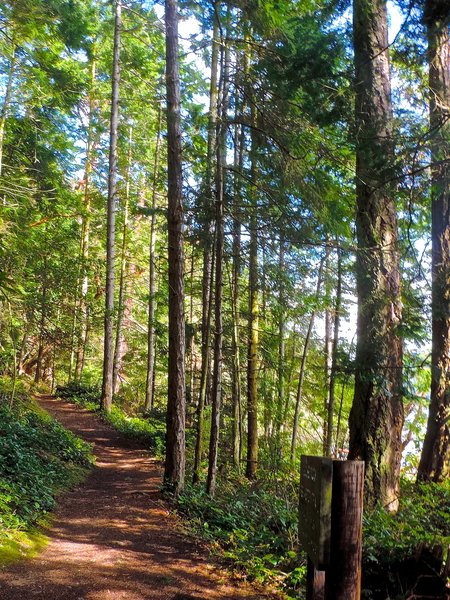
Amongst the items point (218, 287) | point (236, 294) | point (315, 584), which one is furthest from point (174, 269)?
point (315, 584)

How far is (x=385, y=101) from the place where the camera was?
682 cm

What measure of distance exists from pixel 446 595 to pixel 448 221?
226 inches

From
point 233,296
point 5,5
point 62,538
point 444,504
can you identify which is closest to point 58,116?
point 5,5

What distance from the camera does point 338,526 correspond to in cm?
259

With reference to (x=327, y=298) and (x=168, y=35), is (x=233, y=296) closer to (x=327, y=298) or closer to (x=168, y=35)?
(x=327, y=298)

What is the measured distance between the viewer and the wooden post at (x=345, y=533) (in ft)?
8.37

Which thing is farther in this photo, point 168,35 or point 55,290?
point 55,290

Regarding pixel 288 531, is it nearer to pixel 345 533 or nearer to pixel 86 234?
pixel 345 533

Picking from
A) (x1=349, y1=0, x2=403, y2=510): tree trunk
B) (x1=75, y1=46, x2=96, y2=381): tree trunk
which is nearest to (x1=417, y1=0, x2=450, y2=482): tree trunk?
(x1=349, y1=0, x2=403, y2=510): tree trunk

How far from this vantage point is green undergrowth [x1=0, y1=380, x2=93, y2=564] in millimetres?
5375

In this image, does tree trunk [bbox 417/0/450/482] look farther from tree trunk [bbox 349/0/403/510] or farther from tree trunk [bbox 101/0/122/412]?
tree trunk [bbox 101/0/122/412]

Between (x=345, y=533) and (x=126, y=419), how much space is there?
48.4 ft

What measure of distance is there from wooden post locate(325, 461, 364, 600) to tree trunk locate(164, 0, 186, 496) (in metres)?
6.20

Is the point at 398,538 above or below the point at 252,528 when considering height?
above
